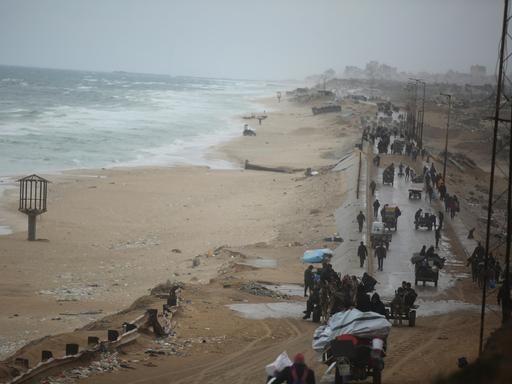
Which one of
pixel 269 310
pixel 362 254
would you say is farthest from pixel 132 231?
pixel 269 310

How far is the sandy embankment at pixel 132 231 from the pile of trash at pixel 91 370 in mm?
4087

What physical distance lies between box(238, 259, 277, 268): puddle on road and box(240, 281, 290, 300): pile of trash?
11.1ft

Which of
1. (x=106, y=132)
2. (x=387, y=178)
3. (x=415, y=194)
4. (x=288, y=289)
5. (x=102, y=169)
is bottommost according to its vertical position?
(x=102, y=169)

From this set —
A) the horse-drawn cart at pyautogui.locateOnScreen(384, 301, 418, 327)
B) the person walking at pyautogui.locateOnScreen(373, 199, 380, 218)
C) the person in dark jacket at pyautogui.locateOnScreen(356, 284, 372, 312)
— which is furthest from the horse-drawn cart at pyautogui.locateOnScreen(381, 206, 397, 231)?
the person in dark jacket at pyautogui.locateOnScreen(356, 284, 372, 312)

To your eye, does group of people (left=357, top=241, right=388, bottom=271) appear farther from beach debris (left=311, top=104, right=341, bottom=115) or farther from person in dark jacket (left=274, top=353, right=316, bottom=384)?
beach debris (left=311, top=104, right=341, bottom=115)

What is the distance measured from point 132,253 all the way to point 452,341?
47.9 ft

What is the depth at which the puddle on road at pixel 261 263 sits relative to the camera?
24.9m

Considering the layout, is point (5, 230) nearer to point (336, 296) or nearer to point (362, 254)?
point (362, 254)

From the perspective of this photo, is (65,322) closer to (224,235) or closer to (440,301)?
(440,301)

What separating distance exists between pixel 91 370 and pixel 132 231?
19.0 meters

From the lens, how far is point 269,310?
61.4 feet

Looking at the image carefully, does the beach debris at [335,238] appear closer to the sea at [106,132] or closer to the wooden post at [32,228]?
the wooden post at [32,228]

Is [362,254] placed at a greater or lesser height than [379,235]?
lesser

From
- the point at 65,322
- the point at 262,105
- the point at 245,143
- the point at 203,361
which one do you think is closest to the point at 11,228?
the point at 65,322
